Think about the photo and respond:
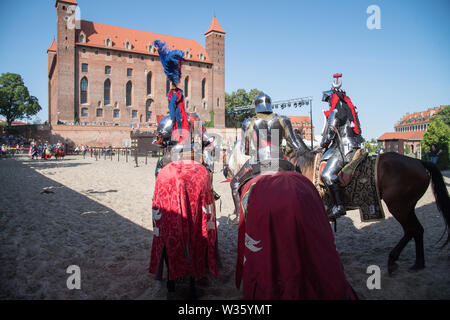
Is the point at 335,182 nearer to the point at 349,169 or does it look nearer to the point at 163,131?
the point at 349,169

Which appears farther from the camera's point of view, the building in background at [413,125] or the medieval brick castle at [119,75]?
the building in background at [413,125]

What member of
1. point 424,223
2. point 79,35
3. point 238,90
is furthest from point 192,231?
point 238,90

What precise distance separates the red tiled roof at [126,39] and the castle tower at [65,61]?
238 centimetres

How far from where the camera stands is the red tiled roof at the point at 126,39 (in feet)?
196

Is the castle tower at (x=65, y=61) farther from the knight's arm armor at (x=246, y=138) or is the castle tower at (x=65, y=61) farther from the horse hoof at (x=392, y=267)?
the horse hoof at (x=392, y=267)

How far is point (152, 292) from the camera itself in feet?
11.6

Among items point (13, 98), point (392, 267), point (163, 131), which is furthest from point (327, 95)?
point (13, 98)

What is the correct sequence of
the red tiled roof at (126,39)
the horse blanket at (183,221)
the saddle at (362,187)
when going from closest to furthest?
1. the horse blanket at (183,221)
2. the saddle at (362,187)
3. the red tiled roof at (126,39)

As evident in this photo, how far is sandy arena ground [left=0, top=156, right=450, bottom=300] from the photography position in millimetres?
3570

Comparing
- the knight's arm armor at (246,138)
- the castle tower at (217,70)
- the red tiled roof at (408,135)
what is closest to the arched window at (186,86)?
the castle tower at (217,70)

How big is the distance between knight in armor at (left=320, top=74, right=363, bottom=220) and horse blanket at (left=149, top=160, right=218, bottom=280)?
83.8 inches

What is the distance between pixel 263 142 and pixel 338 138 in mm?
1886

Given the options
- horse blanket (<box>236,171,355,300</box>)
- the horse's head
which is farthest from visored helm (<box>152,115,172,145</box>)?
the horse's head
